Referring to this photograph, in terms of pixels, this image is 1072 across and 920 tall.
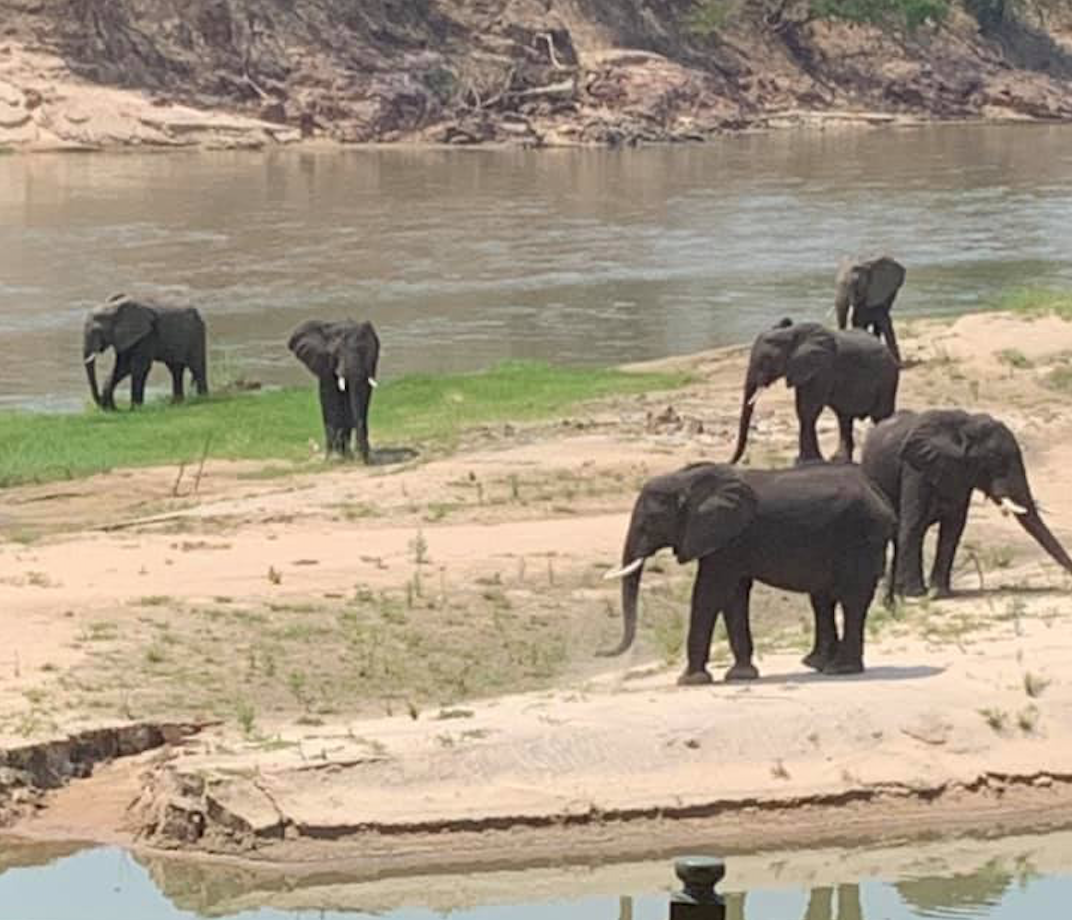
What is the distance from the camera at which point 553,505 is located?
18.1 meters

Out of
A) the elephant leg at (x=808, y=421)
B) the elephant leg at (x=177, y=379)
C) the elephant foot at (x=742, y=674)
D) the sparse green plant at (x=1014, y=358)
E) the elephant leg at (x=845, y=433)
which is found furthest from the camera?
the elephant leg at (x=177, y=379)

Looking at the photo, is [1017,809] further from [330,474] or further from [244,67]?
[244,67]

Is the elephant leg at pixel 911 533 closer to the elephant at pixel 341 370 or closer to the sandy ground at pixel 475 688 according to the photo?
the sandy ground at pixel 475 688

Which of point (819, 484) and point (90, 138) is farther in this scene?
point (90, 138)

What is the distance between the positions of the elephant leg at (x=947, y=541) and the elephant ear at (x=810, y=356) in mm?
4698

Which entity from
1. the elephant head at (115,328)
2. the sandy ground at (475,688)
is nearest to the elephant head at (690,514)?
the sandy ground at (475,688)

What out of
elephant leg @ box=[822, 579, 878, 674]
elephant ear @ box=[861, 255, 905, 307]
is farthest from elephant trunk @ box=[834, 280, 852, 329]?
elephant leg @ box=[822, 579, 878, 674]

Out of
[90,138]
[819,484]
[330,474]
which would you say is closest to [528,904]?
[819,484]

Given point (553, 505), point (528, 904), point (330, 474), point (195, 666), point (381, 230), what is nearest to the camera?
point (528, 904)

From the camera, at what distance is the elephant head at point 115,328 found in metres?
25.7

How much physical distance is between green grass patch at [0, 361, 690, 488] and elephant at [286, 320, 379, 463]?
0.45 metres

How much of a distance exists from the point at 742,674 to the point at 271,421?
11644mm

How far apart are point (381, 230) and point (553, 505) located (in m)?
26.2

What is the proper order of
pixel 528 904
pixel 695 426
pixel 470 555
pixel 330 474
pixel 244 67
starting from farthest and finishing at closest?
pixel 244 67
pixel 695 426
pixel 330 474
pixel 470 555
pixel 528 904
